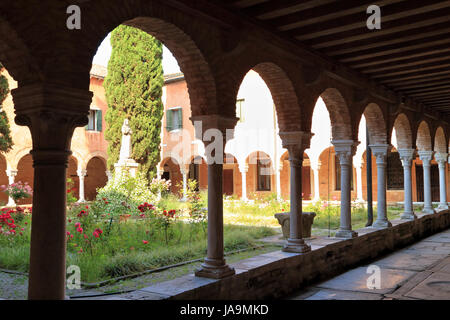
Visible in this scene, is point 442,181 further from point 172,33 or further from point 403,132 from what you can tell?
point 172,33

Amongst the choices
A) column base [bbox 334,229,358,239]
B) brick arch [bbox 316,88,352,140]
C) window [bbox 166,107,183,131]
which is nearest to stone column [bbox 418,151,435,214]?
brick arch [bbox 316,88,352,140]

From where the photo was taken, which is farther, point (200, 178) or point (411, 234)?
point (200, 178)

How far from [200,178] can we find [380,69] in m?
17.2

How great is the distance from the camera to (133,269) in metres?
5.46

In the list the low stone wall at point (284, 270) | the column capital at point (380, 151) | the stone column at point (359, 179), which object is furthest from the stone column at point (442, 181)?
the column capital at point (380, 151)

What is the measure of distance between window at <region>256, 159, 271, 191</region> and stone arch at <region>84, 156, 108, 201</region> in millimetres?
8171

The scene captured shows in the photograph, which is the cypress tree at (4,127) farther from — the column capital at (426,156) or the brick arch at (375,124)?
the column capital at (426,156)

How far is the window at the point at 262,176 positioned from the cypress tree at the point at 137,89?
6409 millimetres

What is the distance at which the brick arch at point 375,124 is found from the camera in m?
8.94

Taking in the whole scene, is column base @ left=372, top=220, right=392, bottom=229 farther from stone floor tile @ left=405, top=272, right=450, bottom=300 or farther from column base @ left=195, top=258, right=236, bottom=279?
column base @ left=195, top=258, right=236, bottom=279

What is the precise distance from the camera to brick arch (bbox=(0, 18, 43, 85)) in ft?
9.95

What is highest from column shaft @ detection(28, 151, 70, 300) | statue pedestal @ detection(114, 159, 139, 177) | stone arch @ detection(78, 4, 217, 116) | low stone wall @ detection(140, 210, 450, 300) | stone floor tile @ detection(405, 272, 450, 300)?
stone arch @ detection(78, 4, 217, 116)
